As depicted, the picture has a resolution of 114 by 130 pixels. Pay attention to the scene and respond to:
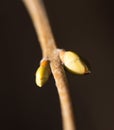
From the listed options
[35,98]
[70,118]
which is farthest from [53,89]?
[70,118]

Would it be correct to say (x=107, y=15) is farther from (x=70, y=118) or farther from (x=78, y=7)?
(x=70, y=118)

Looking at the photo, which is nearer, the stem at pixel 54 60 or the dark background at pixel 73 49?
the stem at pixel 54 60

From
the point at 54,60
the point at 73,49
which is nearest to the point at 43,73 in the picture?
the point at 54,60

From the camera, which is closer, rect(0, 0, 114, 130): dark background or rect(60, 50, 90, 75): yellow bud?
rect(60, 50, 90, 75): yellow bud

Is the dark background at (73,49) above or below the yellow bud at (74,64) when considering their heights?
above

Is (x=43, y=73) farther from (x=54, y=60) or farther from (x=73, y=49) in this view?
(x=73, y=49)
